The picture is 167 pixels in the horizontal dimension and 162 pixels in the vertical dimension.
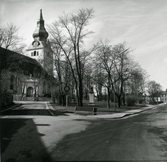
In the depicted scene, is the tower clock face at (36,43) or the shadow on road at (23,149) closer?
the shadow on road at (23,149)

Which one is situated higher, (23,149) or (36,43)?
(36,43)

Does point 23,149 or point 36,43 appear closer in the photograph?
point 23,149

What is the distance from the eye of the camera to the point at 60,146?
256 inches

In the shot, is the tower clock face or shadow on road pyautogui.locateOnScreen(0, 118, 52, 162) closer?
shadow on road pyautogui.locateOnScreen(0, 118, 52, 162)

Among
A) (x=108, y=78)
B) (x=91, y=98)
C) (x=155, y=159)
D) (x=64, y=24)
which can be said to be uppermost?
(x=64, y=24)

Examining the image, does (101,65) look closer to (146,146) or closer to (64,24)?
(64,24)

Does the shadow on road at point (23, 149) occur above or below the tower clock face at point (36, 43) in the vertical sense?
below

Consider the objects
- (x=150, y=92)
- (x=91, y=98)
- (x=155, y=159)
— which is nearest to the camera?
(x=155, y=159)

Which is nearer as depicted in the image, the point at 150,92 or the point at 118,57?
the point at 118,57

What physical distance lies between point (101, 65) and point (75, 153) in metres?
27.2

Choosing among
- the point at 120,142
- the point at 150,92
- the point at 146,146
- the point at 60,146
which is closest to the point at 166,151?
the point at 146,146

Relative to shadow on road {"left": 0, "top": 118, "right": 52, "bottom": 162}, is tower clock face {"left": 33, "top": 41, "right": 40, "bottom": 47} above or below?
above

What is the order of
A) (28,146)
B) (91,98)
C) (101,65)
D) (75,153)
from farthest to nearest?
(101,65) < (91,98) < (28,146) < (75,153)

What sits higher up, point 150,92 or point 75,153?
point 150,92
